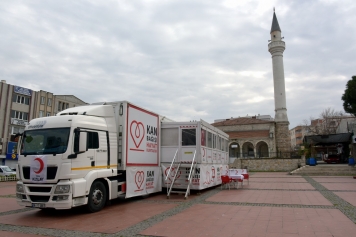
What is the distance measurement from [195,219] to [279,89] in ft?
133

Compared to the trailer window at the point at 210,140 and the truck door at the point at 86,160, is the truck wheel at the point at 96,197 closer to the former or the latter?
the truck door at the point at 86,160

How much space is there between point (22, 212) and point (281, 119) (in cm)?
4222

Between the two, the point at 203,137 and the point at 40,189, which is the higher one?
the point at 203,137

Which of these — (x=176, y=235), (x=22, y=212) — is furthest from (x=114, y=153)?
(x=176, y=235)

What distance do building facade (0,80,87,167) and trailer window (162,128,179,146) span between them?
90.5ft

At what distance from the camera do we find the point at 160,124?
12.3 meters

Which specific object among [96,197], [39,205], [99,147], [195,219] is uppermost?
[99,147]

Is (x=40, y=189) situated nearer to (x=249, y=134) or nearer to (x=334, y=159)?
(x=334, y=159)

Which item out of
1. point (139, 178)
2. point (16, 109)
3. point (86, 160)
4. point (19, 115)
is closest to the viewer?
point (86, 160)

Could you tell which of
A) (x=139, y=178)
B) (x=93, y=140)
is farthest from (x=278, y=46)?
(x=93, y=140)

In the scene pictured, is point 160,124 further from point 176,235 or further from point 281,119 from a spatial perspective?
point 281,119

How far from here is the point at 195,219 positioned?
7141 millimetres

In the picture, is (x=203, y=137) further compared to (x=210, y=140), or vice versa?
(x=210, y=140)

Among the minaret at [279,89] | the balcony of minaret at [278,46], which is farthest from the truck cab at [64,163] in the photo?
the balcony of minaret at [278,46]
